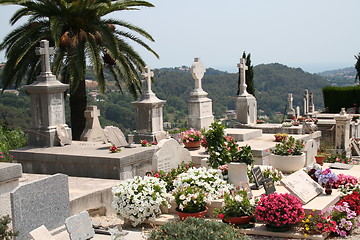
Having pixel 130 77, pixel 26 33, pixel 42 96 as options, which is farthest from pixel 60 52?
pixel 42 96

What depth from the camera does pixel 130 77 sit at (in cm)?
1678

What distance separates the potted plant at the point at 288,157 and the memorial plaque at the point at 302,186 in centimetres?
A: 249

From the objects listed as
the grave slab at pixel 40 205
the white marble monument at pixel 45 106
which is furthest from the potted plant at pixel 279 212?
the white marble monument at pixel 45 106

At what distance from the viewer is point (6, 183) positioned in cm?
778

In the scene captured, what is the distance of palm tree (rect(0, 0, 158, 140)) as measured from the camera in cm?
1534

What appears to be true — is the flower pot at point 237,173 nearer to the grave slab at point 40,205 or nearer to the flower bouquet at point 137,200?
the flower bouquet at point 137,200

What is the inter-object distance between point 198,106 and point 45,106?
20.8 feet

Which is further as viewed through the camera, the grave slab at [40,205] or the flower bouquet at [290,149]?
the flower bouquet at [290,149]

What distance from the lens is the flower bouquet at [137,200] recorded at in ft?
26.1

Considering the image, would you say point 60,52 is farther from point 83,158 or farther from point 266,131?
point 266,131

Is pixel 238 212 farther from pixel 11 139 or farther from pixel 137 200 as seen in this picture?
pixel 11 139

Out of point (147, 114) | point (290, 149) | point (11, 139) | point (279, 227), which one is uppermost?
point (147, 114)

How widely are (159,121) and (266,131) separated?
5.74m

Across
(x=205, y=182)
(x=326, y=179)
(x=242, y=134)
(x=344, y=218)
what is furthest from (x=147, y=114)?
(x=344, y=218)
